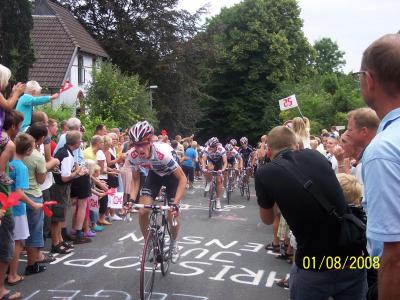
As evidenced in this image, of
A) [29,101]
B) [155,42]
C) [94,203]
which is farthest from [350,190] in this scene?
[155,42]

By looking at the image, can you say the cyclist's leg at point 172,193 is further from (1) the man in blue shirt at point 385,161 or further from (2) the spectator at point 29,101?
(1) the man in blue shirt at point 385,161

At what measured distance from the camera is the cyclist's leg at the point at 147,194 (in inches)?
256

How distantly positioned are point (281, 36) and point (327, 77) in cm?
555

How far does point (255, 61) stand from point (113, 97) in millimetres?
21312

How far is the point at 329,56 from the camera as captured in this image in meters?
70.2

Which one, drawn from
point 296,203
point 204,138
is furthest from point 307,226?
point 204,138

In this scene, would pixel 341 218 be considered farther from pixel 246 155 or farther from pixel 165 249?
pixel 246 155

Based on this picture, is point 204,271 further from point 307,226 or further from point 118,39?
point 118,39

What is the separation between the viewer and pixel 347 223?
350 cm

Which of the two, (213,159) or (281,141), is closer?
(281,141)

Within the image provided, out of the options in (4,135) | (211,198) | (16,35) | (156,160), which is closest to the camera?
(4,135)

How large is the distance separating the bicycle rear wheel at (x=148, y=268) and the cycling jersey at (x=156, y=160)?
949 millimetres

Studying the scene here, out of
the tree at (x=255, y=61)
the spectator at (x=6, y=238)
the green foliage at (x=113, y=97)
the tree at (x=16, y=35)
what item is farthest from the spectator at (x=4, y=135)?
the tree at (x=255, y=61)
